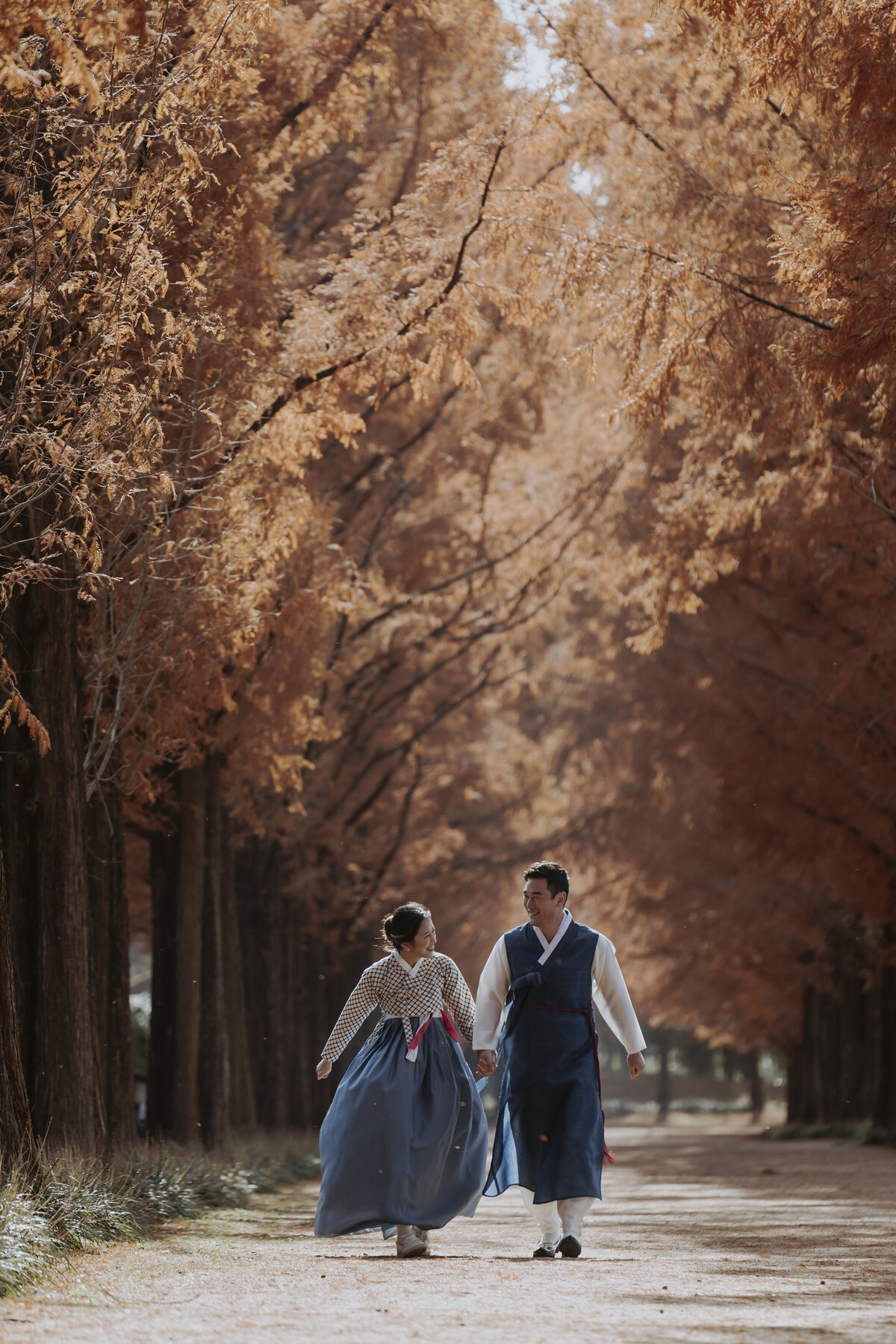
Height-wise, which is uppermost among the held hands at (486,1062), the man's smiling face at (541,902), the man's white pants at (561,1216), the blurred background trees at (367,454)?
the blurred background trees at (367,454)

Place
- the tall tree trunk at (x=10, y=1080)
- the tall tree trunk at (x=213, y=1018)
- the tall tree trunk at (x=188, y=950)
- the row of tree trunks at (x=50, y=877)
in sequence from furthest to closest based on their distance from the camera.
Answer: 1. the tall tree trunk at (x=213, y=1018)
2. the tall tree trunk at (x=188, y=950)
3. the row of tree trunks at (x=50, y=877)
4. the tall tree trunk at (x=10, y=1080)

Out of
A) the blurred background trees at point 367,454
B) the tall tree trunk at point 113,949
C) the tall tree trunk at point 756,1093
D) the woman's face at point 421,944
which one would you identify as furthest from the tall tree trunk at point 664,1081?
the woman's face at point 421,944

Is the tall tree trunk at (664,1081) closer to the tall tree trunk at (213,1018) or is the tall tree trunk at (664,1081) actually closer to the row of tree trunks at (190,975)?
the tall tree trunk at (213,1018)

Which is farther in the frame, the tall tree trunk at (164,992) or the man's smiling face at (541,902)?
the tall tree trunk at (164,992)

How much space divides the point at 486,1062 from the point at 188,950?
232 inches

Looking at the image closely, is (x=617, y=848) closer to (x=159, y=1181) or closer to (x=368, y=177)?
(x=368, y=177)

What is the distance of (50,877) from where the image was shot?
9.01 m

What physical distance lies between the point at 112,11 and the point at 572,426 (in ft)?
46.2

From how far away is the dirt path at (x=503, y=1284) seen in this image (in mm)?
5105

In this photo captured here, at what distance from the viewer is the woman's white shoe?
802 cm

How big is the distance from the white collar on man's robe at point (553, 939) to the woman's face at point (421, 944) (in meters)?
0.62

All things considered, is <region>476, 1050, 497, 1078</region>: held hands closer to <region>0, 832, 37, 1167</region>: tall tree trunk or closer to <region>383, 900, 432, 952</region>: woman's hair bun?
<region>383, 900, 432, 952</region>: woman's hair bun

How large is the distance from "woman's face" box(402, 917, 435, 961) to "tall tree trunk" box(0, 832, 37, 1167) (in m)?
2.20

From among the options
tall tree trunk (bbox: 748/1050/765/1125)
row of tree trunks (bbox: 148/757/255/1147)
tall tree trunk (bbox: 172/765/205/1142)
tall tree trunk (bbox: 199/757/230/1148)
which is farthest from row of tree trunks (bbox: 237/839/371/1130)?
tall tree trunk (bbox: 748/1050/765/1125)
